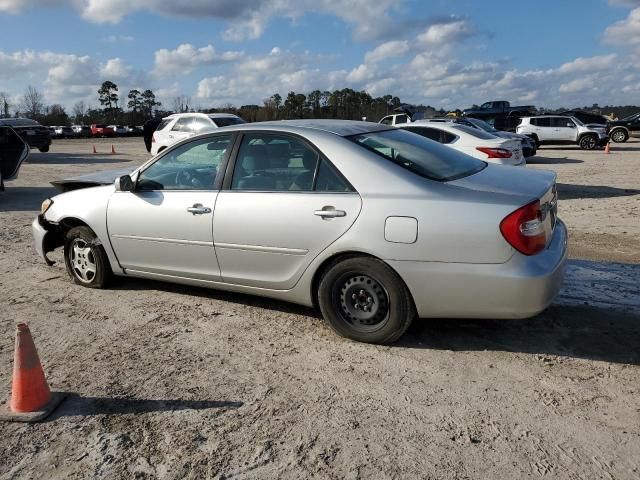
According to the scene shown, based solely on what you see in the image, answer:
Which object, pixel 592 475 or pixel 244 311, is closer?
pixel 592 475

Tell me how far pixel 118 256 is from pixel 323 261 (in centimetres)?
214

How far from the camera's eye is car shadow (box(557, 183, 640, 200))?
11.0 metres

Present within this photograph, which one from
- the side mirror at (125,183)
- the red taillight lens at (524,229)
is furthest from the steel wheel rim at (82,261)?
the red taillight lens at (524,229)

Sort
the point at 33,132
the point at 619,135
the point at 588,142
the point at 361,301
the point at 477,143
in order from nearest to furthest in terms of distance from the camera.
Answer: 1. the point at 361,301
2. the point at 477,143
3. the point at 33,132
4. the point at 588,142
5. the point at 619,135

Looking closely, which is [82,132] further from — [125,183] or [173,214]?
[173,214]

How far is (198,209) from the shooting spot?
4.51 metres

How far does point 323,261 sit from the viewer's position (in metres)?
4.01

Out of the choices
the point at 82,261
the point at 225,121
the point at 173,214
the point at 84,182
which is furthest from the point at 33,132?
the point at 173,214

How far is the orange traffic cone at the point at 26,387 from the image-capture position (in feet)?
10.3

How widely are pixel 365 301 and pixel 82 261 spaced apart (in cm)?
298

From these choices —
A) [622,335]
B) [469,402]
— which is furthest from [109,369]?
[622,335]

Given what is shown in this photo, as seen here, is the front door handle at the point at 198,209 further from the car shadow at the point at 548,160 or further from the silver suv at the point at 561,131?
the silver suv at the point at 561,131

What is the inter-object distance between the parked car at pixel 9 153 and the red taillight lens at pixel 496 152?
9377mm

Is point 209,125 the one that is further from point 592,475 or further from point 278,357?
point 592,475
